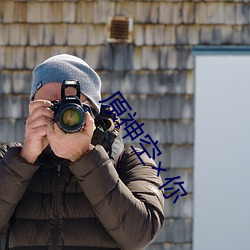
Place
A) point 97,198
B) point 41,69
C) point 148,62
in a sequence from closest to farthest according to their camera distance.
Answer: point 97,198, point 41,69, point 148,62

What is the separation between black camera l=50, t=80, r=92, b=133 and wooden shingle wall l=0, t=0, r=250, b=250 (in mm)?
3722

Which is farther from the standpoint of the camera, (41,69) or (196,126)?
(196,126)

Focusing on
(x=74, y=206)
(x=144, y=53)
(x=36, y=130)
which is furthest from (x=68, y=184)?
(x=144, y=53)

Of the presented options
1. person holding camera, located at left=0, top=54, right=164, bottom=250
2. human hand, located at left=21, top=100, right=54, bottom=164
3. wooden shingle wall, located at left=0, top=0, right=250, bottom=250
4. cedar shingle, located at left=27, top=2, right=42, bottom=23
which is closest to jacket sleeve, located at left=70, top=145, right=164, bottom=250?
person holding camera, located at left=0, top=54, right=164, bottom=250

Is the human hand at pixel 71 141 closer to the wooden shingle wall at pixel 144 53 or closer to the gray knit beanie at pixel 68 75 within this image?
the gray knit beanie at pixel 68 75

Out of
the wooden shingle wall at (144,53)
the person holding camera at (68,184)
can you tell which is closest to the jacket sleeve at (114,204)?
the person holding camera at (68,184)

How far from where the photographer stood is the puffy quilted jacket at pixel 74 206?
5.09 ft

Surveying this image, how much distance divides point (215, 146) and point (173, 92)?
1.83 ft

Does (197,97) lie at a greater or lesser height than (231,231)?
greater

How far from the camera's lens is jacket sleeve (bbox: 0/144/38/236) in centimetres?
157

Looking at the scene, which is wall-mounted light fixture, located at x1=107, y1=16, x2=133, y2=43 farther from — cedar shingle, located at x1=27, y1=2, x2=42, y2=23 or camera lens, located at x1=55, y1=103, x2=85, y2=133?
camera lens, located at x1=55, y1=103, x2=85, y2=133

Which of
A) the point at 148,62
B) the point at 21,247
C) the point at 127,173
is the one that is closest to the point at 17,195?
the point at 21,247

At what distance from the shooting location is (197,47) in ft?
17.5

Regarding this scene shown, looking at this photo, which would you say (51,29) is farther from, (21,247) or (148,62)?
→ (21,247)
